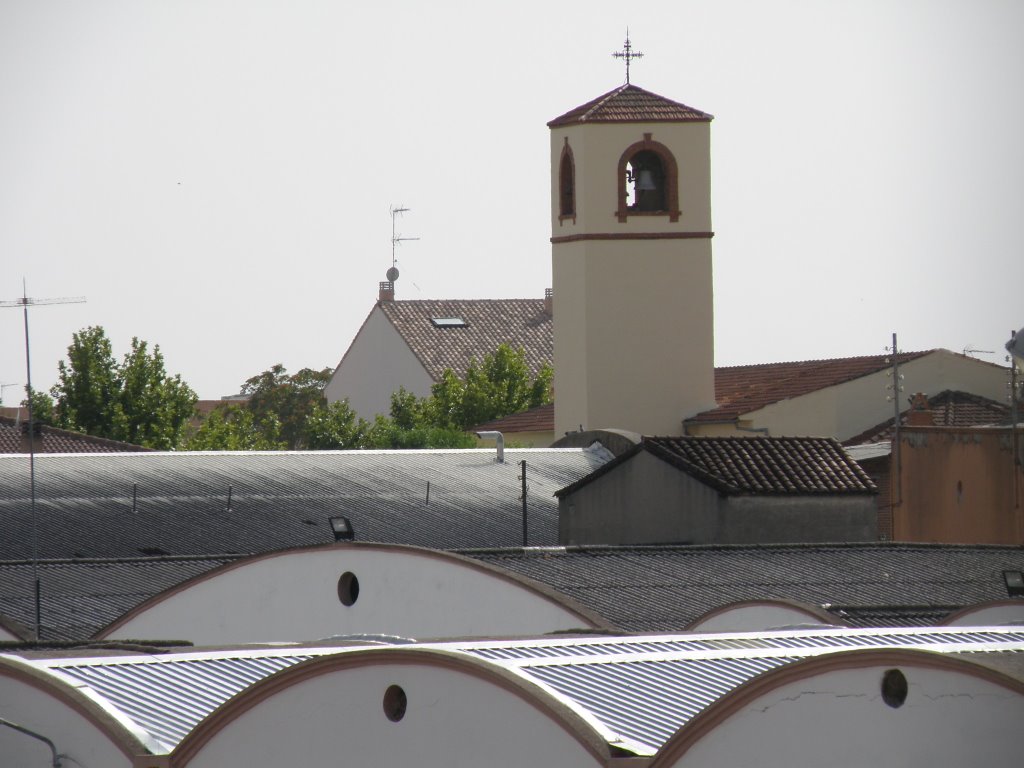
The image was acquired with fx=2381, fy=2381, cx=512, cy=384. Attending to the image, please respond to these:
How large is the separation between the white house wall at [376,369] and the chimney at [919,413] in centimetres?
3032

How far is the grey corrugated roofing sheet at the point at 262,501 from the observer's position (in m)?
35.1

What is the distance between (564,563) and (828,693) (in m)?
14.5

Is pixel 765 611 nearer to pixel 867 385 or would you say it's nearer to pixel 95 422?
pixel 867 385

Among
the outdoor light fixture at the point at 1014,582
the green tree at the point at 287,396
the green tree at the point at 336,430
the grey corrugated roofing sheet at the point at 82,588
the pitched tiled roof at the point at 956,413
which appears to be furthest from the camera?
the green tree at the point at 287,396

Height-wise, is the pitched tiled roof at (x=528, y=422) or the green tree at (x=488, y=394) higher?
the green tree at (x=488, y=394)

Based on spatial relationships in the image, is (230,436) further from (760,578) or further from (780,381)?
(760,578)

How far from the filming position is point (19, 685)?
50.9 ft

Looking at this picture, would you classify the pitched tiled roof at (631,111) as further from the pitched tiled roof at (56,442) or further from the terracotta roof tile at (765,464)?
the terracotta roof tile at (765,464)

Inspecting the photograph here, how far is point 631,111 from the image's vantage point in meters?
59.1

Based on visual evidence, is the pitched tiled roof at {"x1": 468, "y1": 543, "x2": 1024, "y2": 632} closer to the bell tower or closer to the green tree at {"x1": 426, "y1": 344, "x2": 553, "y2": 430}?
the bell tower

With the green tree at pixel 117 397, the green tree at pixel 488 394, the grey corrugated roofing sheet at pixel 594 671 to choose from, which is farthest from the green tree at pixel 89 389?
the grey corrugated roofing sheet at pixel 594 671

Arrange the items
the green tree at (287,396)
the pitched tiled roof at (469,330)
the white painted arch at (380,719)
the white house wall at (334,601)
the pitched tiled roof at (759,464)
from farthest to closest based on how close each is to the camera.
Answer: the green tree at (287,396) < the pitched tiled roof at (469,330) < the pitched tiled roof at (759,464) < the white house wall at (334,601) < the white painted arch at (380,719)

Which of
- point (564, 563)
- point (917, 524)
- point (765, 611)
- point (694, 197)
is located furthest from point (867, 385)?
point (765, 611)

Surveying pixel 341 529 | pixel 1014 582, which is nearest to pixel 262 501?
pixel 341 529
